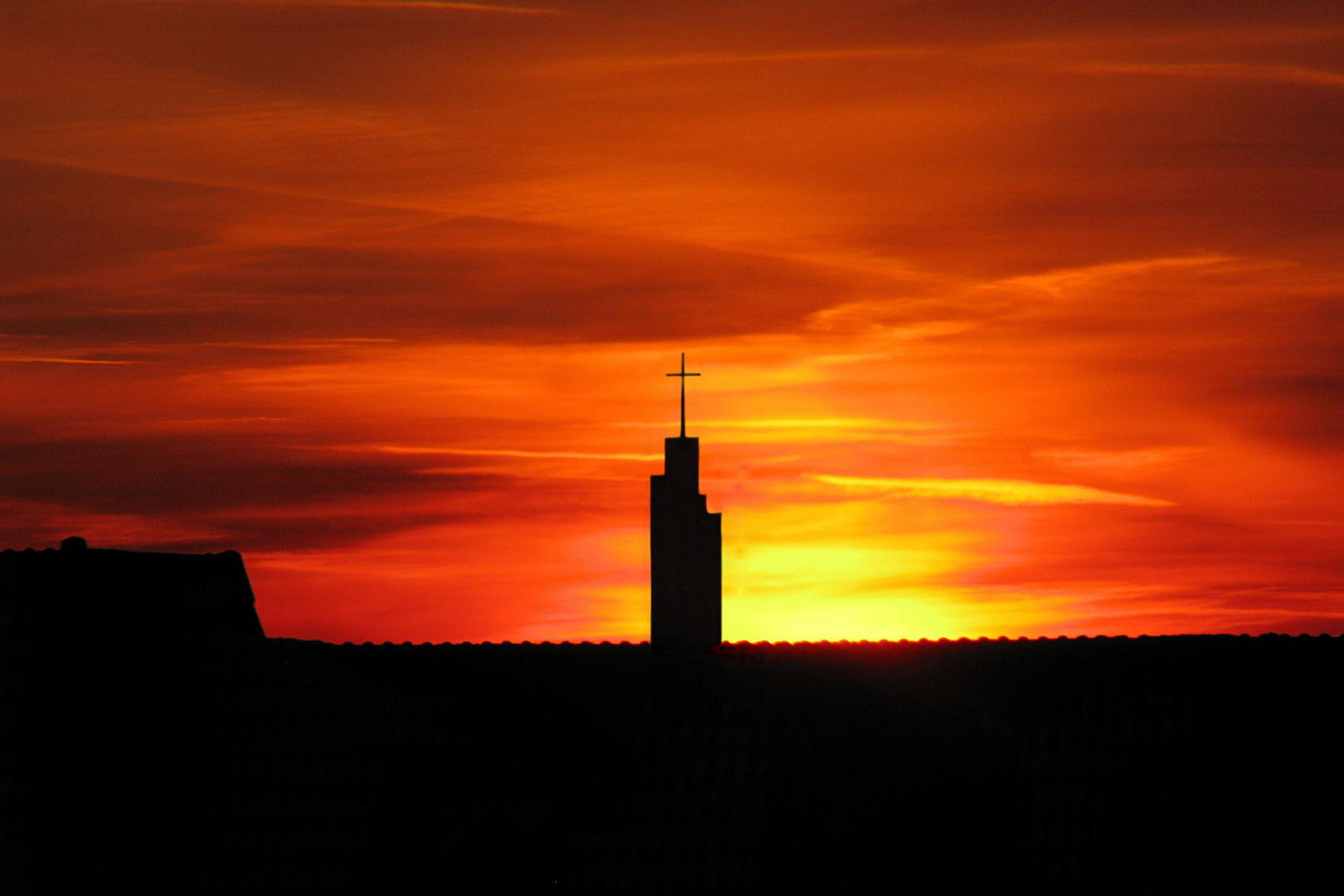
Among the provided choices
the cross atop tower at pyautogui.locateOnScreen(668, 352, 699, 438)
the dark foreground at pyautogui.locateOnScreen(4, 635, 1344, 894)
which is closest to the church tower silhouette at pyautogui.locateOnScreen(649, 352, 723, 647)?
the cross atop tower at pyautogui.locateOnScreen(668, 352, 699, 438)

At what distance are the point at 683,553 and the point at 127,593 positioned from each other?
1818cm

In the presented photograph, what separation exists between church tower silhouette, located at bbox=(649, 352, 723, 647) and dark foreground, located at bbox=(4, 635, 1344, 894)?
40.1ft

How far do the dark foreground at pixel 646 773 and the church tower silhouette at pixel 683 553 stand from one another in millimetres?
12233

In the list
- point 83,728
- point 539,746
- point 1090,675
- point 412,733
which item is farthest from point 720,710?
point 83,728

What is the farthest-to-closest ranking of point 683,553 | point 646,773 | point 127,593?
point 683,553
point 127,593
point 646,773

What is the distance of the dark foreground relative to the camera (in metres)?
24.0

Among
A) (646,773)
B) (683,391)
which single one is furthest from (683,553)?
(646,773)

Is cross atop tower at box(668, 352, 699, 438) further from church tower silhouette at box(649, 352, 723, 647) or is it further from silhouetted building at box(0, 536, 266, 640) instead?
silhouetted building at box(0, 536, 266, 640)

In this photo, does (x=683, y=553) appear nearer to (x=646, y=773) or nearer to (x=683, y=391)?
(x=683, y=391)

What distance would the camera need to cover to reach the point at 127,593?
25.7m

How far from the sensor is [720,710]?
26281 millimetres

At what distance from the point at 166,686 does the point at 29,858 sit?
10.1ft

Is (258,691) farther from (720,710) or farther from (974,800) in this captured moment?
(974,800)

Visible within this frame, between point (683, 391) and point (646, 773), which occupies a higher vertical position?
point (683, 391)
